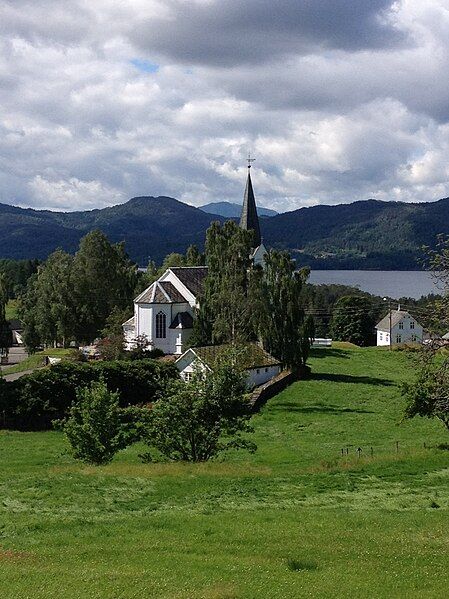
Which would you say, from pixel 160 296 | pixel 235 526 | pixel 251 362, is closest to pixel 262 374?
pixel 251 362

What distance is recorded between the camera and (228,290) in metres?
59.2

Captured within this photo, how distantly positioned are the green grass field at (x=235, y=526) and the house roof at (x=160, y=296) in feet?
114

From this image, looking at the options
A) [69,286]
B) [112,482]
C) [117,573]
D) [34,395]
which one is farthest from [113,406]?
[69,286]

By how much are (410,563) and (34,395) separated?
35.1 m

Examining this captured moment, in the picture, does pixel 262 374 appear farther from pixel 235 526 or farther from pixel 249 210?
pixel 235 526

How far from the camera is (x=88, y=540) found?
16.8 metres

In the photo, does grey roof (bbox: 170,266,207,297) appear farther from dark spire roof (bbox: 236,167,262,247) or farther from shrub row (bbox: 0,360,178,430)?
shrub row (bbox: 0,360,178,430)

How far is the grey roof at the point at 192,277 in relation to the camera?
71469mm

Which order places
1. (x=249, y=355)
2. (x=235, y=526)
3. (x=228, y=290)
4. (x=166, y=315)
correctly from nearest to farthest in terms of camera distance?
1. (x=235, y=526)
2. (x=249, y=355)
3. (x=228, y=290)
4. (x=166, y=315)

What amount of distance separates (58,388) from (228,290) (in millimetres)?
17823

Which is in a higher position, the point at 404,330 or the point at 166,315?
the point at 166,315

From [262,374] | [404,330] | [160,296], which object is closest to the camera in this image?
[262,374]

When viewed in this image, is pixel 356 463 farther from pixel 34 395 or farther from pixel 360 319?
pixel 360 319

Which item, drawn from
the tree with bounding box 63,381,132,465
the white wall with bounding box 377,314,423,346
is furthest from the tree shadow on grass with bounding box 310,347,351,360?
the tree with bounding box 63,381,132,465
